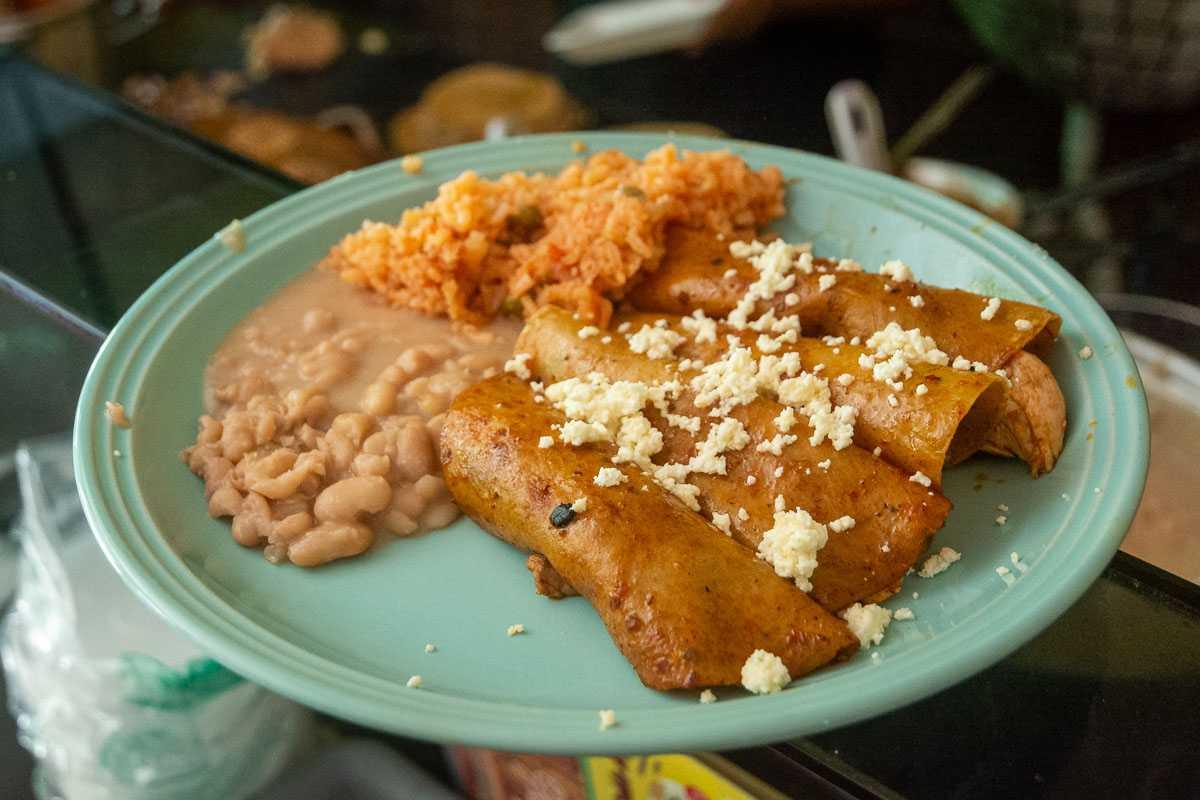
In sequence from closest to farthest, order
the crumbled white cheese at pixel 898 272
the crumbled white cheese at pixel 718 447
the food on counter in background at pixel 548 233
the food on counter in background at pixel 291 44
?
the crumbled white cheese at pixel 718 447, the crumbled white cheese at pixel 898 272, the food on counter in background at pixel 548 233, the food on counter in background at pixel 291 44

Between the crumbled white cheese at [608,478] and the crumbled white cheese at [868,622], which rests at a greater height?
the crumbled white cheese at [608,478]

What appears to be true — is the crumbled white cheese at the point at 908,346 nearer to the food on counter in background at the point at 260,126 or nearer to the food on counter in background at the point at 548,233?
the food on counter in background at the point at 548,233

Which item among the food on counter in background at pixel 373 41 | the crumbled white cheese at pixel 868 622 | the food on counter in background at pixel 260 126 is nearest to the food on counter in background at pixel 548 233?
the crumbled white cheese at pixel 868 622

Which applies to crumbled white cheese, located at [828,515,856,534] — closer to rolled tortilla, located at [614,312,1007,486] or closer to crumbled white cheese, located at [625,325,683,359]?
rolled tortilla, located at [614,312,1007,486]

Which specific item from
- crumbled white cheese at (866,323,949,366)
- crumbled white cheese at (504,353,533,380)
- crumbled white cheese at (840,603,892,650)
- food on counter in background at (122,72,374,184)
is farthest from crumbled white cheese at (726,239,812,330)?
food on counter in background at (122,72,374,184)

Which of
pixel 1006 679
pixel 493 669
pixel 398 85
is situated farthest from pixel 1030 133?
pixel 493 669
